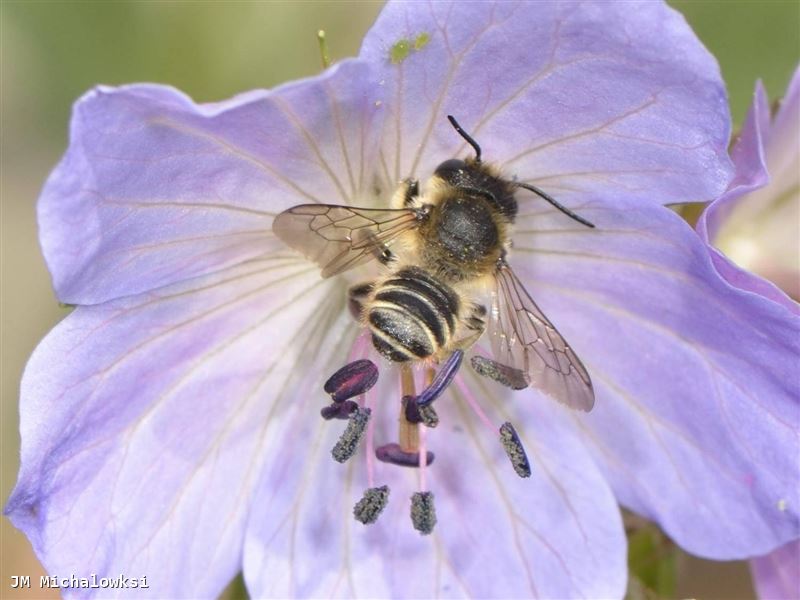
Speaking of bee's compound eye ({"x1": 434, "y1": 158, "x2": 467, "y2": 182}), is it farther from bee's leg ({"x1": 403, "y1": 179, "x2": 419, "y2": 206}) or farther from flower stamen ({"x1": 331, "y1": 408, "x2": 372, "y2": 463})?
flower stamen ({"x1": 331, "y1": 408, "x2": 372, "y2": 463})

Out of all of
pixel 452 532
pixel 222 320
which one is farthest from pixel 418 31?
pixel 452 532

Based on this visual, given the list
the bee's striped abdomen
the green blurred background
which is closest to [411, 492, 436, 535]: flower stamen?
the bee's striped abdomen

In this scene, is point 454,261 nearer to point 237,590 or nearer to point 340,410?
point 340,410

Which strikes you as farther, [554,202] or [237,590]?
[237,590]

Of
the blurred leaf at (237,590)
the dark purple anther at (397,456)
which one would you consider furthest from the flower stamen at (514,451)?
the blurred leaf at (237,590)

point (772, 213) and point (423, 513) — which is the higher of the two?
point (772, 213)

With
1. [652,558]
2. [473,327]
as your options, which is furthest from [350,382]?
[652,558]

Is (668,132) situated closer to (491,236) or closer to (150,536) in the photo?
(491,236)
